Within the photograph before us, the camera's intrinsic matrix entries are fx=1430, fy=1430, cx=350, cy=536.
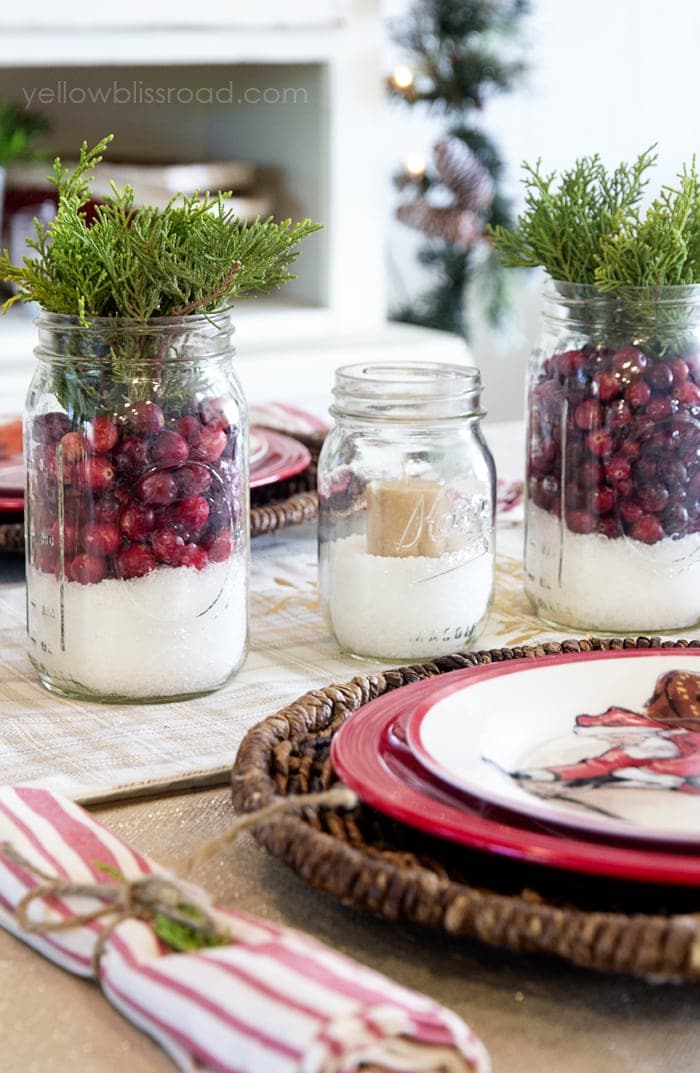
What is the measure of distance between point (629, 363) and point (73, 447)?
13.1 inches

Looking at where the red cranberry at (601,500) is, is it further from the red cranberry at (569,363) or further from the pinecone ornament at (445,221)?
the pinecone ornament at (445,221)

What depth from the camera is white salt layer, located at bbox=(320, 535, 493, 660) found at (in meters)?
0.83

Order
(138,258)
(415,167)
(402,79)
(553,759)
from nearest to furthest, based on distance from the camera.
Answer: (553,759) < (138,258) < (402,79) < (415,167)

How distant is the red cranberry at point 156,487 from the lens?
0.74 meters

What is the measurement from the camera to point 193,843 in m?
0.62

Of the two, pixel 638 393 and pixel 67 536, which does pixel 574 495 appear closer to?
pixel 638 393

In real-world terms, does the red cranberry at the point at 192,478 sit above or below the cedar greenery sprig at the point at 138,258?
below

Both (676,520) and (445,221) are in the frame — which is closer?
(676,520)

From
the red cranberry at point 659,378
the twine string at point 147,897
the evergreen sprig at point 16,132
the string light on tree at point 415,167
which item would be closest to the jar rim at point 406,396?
the red cranberry at point 659,378

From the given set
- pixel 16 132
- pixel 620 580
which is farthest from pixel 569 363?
pixel 16 132

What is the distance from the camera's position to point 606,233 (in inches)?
34.3

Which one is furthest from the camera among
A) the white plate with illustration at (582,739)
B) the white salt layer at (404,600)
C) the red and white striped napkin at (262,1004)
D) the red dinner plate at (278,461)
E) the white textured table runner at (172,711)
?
the red dinner plate at (278,461)

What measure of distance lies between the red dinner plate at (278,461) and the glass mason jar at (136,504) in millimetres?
278

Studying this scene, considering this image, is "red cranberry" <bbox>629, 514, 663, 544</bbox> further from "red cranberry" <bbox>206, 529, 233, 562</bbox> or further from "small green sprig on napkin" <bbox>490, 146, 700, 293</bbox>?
"red cranberry" <bbox>206, 529, 233, 562</bbox>
